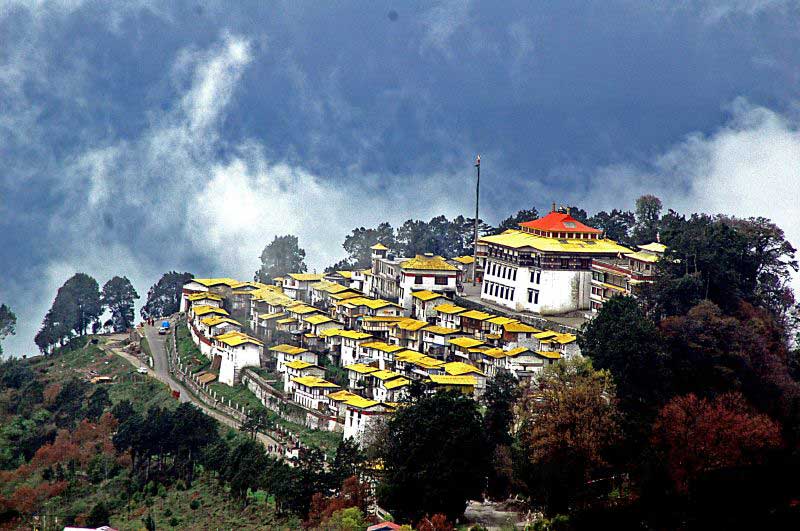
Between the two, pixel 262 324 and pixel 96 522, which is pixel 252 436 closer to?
pixel 96 522

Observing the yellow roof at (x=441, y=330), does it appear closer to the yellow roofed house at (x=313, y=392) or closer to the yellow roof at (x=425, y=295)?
the yellow roof at (x=425, y=295)

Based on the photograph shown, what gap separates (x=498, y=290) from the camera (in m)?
42.5

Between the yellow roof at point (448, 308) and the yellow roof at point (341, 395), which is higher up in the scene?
the yellow roof at point (448, 308)

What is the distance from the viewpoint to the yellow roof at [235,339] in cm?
4366

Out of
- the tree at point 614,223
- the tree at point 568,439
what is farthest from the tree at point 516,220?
the tree at point 568,439

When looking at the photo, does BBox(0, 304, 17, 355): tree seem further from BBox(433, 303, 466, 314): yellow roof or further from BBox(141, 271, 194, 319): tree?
BBox(433, 303, 466, 314): yellow roof

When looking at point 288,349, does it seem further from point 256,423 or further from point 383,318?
point 256,423

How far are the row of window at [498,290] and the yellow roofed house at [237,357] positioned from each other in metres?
Result: 8.21

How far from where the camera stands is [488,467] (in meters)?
28.2

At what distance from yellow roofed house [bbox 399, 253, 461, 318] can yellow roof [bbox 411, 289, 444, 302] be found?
19cm

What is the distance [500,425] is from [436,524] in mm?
5041

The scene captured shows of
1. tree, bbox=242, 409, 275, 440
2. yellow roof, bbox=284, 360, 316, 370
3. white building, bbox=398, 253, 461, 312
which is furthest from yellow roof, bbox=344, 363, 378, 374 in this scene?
white building, bbox=398, 253, 461, 312

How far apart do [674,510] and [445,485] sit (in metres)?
5.05

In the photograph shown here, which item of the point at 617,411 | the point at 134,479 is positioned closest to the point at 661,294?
the point at 617,411
